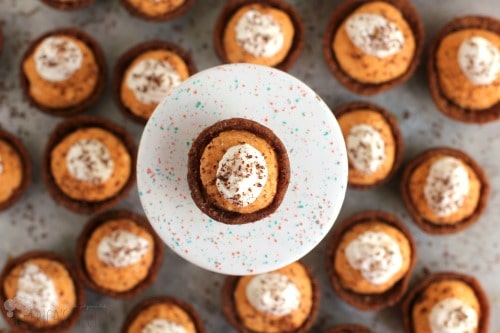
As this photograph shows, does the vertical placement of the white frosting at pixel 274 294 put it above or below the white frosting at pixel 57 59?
below

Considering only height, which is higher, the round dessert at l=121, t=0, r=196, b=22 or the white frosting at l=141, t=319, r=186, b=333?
the round dessert at l=121, t=0, r=196, b=22

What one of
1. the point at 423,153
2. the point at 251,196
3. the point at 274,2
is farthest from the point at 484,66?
the point at 251,196

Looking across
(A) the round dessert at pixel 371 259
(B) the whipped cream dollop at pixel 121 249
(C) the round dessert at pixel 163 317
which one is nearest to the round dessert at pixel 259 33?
(A) the round dessert at pixel 371 259

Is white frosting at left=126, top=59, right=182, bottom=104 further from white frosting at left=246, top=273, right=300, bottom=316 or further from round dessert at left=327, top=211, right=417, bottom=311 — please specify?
round dessert at left=327, top=211, right=417, bottom=311

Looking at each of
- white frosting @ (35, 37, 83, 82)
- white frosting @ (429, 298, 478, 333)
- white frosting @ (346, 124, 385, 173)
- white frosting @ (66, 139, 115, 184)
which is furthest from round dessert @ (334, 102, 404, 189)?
white frosting @ (35, 37, 83, 82)

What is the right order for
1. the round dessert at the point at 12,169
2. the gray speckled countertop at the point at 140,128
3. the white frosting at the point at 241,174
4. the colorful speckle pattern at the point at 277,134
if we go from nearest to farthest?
the white frosting at the point at 241,174
the colorful speckle pattern at the point at 277,134
the round dessert at the point at 12,169
the gray speckled countertop at the point at 140,128

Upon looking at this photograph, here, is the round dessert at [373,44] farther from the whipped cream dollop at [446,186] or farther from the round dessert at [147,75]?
the round dessert at [147,75]
